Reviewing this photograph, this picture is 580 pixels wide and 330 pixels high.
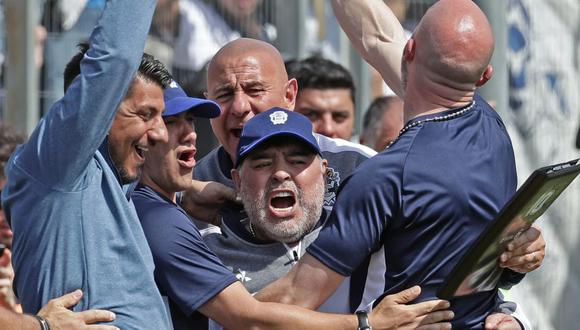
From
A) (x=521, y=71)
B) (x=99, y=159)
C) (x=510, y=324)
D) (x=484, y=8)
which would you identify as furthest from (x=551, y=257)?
(x=99, y=159)

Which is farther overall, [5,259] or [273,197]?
[5,259]

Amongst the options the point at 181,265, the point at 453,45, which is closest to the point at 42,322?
the point at 181,265

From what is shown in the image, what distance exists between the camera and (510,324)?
4215mm

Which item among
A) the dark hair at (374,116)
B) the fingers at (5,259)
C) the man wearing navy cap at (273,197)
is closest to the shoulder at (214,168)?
the man wearing navy cap at (273,197)

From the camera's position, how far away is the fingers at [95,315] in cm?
379

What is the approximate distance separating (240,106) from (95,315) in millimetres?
1639

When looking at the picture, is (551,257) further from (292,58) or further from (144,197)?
(144,197)

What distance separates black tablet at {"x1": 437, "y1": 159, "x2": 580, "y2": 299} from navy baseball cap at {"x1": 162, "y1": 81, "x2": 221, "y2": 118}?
1.16 meters

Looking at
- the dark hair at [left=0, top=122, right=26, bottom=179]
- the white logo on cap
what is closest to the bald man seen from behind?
the white logo on cap

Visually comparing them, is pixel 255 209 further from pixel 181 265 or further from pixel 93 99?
pixel 93 99

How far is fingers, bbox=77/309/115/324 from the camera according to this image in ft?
12.4

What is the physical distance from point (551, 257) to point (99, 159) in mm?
4492

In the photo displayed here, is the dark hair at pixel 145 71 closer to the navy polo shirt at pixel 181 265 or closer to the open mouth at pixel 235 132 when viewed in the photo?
the navy polo shirt at pixel 181 265

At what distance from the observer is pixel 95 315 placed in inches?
149
